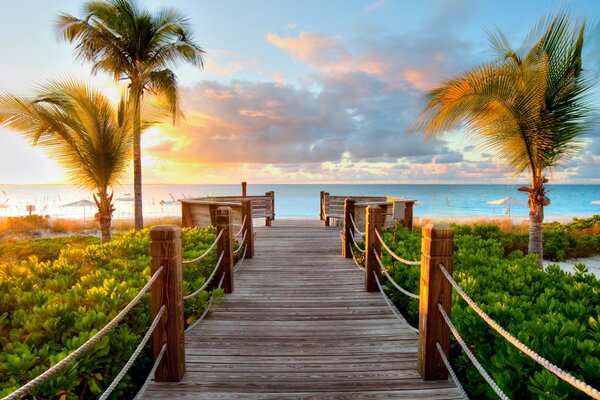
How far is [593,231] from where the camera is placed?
13664 mm

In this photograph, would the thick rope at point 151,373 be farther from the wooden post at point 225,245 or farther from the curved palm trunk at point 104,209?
the curved palm trunk at point 104,209

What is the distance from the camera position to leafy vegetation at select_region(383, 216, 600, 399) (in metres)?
1.99

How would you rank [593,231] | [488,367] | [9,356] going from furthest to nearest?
1. [593,231]
2. [488,367]
3. [9,356]

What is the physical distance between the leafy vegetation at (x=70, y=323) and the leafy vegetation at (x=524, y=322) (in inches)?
106

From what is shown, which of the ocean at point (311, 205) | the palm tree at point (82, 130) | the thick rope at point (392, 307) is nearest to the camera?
the thick rope at point (392, 307)

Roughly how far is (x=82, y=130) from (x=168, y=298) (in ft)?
27.9

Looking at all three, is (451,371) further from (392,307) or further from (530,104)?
(530,104)

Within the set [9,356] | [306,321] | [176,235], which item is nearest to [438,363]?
[306,321]

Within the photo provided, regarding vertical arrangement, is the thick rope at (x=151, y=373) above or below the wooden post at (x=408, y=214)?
below

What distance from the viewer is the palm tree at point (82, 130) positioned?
8234 mm

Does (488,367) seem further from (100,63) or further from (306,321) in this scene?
(100,63)

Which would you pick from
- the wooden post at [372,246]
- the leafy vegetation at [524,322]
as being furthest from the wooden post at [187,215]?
the leafy vegetation at [524,322]

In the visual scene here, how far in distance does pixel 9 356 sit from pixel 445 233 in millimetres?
3180

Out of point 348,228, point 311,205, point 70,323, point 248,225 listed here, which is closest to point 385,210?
point 348,228
